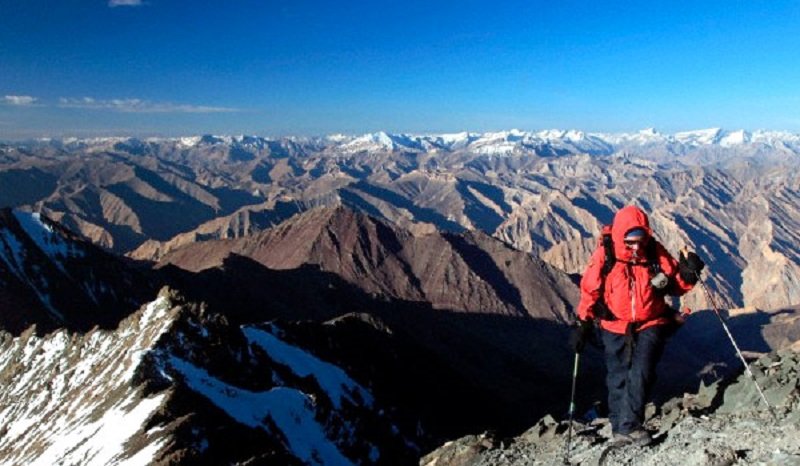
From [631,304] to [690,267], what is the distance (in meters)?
1.32

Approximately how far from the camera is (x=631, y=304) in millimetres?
12188

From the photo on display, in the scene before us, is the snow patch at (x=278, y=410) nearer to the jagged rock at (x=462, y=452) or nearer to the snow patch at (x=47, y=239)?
the jagged rock at (x=462, y=452)

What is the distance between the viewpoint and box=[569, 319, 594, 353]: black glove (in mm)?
13023

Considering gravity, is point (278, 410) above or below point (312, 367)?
above

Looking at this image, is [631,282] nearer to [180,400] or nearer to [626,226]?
[626,226]

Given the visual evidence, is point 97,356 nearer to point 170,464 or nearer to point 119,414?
point 119,414

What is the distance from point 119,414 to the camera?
45.8 meters

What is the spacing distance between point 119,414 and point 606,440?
41.0 metres

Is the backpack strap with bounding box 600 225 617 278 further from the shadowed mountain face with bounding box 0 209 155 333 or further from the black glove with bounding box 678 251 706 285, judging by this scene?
the shadowed mountain face with bounding box 0 209 155 333

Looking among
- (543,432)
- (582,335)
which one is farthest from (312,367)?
(582,335)

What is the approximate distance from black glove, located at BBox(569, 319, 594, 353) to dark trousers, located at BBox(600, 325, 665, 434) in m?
0.32

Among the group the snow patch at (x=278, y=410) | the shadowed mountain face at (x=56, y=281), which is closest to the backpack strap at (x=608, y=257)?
the snow patch at (x=278, y=410)

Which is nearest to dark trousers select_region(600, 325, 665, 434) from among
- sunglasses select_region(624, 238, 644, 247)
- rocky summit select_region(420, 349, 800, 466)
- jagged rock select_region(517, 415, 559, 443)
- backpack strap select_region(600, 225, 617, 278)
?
rocky summit select_region(420, 349, 800, 466)

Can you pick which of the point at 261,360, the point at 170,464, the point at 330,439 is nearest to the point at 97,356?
the point at 261,360
